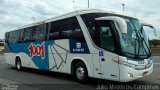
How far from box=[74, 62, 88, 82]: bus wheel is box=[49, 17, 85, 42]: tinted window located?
113 centimetres

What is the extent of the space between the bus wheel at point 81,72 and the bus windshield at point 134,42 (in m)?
2.38

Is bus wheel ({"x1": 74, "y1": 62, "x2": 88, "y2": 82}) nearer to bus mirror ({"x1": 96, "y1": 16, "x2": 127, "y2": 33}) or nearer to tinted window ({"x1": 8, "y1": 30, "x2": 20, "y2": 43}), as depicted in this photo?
bus mirror ({"x1": 96, "y1": 16, "x2": 127, "y2": 33})

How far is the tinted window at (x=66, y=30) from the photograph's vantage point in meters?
12.7

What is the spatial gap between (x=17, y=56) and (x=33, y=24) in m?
3.46

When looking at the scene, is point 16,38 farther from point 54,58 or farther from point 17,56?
point 54,58

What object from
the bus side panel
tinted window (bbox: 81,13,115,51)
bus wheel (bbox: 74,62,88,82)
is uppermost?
tinted window (bbox: 81,13,115,51)

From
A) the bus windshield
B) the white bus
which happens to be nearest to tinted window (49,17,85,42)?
the white bus

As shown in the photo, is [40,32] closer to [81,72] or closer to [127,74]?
[81,72]

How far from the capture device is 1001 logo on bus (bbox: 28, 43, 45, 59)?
52.0 ft

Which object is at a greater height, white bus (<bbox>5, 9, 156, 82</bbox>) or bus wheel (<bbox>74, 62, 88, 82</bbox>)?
white bus (<bbox>5, 9, 156, 82</bbox>)

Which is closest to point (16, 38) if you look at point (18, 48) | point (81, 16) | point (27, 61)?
point (18, 48)

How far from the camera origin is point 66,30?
13688 mm

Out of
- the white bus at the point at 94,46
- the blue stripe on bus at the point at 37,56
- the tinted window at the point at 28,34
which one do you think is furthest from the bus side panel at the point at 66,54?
the tinted window at the point at 28,34

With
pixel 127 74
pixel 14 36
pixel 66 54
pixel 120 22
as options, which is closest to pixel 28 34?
pixel 14 36
